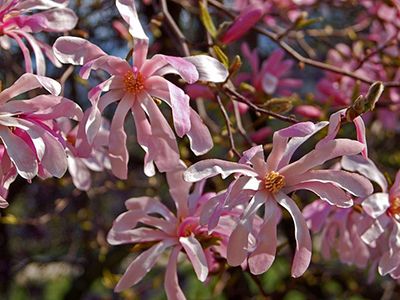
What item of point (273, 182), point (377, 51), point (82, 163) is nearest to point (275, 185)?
point (273, 182)

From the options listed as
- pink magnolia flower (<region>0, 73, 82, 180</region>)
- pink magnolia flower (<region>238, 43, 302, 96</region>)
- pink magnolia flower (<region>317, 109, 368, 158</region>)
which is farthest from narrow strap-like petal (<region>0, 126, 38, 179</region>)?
pink magnolia flower (<region>238, 43, 302, 96</region>)

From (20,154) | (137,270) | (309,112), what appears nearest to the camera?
(20,154)

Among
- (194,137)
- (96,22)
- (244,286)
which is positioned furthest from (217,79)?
(96,22)

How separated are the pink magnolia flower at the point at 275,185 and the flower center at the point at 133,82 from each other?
0.13 m

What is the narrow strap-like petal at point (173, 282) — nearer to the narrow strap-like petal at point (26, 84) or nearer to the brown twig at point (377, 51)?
the narrow strap-like petal at point (26, 84)

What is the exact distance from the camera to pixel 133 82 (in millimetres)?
855

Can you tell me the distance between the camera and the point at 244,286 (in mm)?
1759

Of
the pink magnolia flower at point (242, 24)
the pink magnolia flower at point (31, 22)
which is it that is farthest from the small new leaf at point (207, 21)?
the pink magnolia flower at point (31, 22)

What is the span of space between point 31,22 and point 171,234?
327 millimetres

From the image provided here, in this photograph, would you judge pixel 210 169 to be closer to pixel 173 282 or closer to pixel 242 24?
pixel 173 282

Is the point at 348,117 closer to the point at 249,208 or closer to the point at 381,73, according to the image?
the point at 249,208

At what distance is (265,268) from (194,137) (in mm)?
167

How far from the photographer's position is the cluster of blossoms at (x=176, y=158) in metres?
0.79

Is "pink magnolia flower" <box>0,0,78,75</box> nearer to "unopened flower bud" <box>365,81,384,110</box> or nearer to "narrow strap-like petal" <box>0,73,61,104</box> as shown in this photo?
"narrow strap-like petal" <box>0,73,61,104</box>
